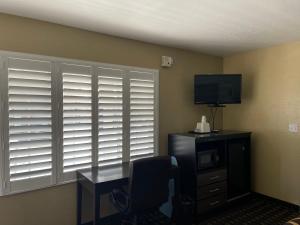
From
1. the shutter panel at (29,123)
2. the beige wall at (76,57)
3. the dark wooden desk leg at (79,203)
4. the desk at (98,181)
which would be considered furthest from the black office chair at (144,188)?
the shutter panel at (29,123)

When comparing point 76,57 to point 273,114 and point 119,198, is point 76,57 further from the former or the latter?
point 273,114

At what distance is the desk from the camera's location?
2.14 meters

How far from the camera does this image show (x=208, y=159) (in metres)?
3.06

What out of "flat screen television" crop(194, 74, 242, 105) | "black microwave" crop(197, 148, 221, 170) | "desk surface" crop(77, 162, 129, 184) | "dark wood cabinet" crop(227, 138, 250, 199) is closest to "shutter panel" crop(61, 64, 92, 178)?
"desk surface" crop(77, 162, 129, 184)

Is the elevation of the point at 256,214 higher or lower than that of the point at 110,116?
lower

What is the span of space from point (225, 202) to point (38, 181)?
238 cm

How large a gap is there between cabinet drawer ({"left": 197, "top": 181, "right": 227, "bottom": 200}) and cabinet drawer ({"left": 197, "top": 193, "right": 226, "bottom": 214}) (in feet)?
0.18

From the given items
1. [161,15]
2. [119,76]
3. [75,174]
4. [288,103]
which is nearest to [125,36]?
[119,76]

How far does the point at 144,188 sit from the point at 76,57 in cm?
160

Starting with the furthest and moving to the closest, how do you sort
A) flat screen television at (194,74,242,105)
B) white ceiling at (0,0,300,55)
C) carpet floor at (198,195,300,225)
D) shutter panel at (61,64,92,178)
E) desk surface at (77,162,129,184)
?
flat screen television at (194,74,242,105), carpet floor at (198,195,300,225), shutter panel at (61,64,92,178), desk surface at (77,162,129,184), white ceiling at (0,0,300,55)

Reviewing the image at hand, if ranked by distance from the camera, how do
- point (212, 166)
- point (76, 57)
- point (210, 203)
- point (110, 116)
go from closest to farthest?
point (76, 57)
point (110, 116)
point (210, 203)
point (212, 166)

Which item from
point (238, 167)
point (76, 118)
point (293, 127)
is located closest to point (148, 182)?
point (76, 118)

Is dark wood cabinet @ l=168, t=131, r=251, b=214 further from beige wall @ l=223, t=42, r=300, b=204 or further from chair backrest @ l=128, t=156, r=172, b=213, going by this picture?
chair backrest @ l=128, t=156, r=172, b=213

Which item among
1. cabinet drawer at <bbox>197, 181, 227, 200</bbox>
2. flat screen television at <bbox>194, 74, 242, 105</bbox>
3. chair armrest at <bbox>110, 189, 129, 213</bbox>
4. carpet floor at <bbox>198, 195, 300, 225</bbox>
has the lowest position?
carpet floor at <bbox>198, 195, 300, 225</bbox>
